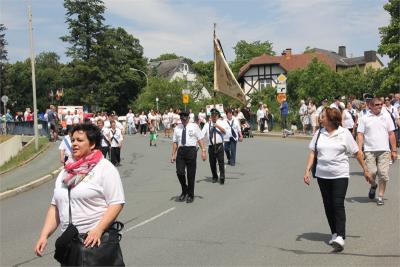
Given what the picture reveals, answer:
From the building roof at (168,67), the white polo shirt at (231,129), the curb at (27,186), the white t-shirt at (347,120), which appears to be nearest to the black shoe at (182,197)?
the curb at (27,186)

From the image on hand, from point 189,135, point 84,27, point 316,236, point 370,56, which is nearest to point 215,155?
point 189,135

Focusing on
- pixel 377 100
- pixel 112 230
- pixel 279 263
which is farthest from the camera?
pixel 377 100

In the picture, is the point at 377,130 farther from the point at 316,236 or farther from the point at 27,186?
the point at 27,186

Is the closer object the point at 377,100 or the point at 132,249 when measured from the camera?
the point at 132,249

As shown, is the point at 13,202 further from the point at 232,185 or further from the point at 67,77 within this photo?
the point at 67,77

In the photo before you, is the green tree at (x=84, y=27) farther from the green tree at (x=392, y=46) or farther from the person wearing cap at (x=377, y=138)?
the person wearing cap at (x=377, y=138)

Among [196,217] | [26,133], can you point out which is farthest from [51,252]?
[26,133]

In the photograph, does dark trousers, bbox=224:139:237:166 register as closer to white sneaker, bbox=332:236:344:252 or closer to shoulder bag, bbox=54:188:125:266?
white sneaker, bbox=332:236:344:252

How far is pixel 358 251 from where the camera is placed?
655 cm

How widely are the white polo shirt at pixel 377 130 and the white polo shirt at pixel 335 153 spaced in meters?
2.86

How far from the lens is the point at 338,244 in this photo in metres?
6.56

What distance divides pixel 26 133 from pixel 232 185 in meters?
21.0

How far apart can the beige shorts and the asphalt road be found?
520mm

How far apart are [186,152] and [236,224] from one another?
2.82 meters
